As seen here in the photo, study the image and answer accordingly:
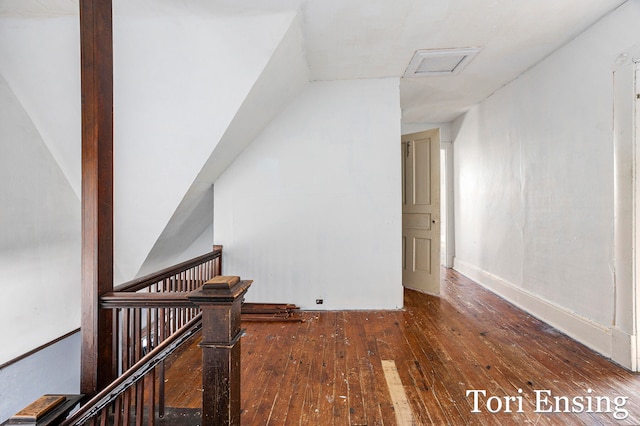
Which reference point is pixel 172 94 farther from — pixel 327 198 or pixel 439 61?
pixel 439 61

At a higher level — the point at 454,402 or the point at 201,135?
the point at 201,135

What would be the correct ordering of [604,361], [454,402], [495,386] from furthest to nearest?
[604,361], [495,386], [454,402]

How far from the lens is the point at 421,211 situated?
3994 millimetres

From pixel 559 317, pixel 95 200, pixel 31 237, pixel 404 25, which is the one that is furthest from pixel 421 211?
pixel 31 237

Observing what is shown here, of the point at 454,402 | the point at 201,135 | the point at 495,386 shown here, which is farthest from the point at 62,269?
the point at 495,386

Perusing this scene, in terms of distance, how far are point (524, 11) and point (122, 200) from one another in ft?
12.5

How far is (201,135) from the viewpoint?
2.58m

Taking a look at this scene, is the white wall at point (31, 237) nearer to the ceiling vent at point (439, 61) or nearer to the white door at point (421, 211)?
the ceiling vent at point (439, 61)

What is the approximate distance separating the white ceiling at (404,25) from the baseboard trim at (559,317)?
99.0 inches

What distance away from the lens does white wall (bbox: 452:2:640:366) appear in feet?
7.49

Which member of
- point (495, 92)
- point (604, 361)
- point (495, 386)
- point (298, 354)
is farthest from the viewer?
point (495, 92)

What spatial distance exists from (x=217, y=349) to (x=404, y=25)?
2734 mm

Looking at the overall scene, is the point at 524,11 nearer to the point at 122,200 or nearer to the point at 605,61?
the point at 605,61

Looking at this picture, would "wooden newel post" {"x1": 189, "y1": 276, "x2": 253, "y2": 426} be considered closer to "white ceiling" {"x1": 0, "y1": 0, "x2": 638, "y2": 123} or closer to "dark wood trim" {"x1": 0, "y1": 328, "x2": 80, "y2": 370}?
"white ceiling" {"x1": 0, "y1": 0, "x2": 638, "y2": 123}
